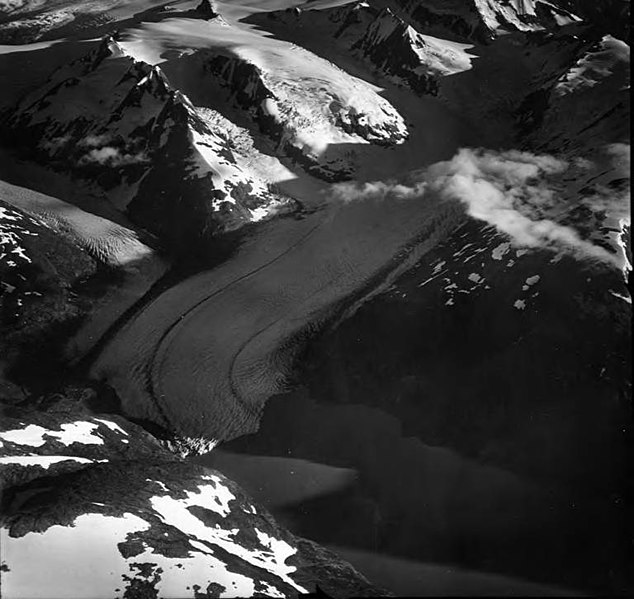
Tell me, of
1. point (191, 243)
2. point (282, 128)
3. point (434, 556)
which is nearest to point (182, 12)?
point (282, 128)

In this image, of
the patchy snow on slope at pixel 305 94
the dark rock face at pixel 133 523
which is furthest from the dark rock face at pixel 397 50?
the dark rock face at pixel 133 523

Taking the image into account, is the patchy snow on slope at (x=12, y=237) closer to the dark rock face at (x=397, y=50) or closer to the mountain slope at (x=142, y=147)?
the mountain slope at (x=142, y=147)

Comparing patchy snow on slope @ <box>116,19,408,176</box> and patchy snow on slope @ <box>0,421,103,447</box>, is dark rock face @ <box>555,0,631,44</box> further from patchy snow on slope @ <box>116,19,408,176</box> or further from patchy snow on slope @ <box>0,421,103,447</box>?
patchy snow on slope @ <box>0,421,103,447</box>

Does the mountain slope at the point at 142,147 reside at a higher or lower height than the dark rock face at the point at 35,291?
higher

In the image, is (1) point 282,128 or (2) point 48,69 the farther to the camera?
(2) point 48,69

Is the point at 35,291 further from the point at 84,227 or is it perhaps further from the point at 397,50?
the point at 397,50

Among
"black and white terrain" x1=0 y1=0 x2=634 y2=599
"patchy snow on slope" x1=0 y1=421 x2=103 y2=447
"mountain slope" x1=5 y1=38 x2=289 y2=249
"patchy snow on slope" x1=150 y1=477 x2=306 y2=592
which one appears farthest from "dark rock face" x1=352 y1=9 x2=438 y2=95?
"patchy snow on slope" x1=150 y1=477 x2=306 y2=592

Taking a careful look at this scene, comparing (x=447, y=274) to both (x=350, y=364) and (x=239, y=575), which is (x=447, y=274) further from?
(x=239, y=575)
